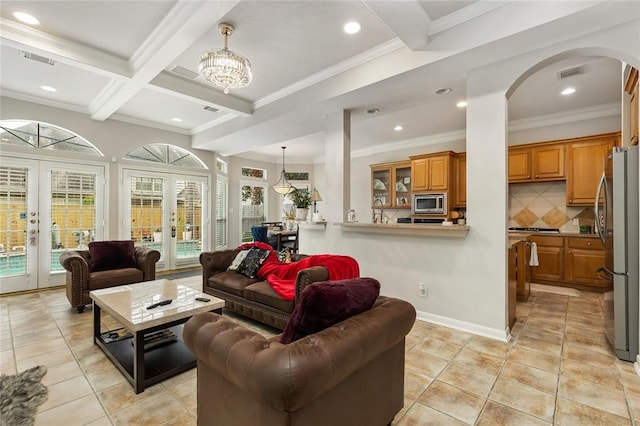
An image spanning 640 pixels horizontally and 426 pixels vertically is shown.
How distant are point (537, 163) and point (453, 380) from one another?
4512 millimetres

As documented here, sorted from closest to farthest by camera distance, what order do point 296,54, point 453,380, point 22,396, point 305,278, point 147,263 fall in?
point 22,396 → point 453,380 → point 305,278 → point 296,54 → point 147,263

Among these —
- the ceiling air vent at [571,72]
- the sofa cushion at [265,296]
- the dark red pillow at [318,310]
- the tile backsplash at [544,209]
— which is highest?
the ceiling air vent at [571,72]

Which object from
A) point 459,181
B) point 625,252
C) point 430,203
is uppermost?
point 459,181

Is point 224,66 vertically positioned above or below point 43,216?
above

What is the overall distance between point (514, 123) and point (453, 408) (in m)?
5.27

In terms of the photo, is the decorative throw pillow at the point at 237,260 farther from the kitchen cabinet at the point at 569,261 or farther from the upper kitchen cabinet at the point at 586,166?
the upper kitchen cabinet at the point at 586,166

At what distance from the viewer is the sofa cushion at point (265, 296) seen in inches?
111

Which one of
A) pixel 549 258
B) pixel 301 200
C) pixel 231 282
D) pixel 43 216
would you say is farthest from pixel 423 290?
pixel 43 216

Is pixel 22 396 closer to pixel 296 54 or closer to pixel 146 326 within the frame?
pixel 146 326

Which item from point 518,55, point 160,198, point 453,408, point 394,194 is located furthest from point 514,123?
point 160,198

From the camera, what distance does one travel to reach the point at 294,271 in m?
3.31

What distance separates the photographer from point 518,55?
2.73 m

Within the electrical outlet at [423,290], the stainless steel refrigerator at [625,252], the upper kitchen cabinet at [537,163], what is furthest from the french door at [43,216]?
the upper kitchen cabinet at [537,163]

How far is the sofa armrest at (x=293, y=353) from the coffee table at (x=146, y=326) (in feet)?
2.86
